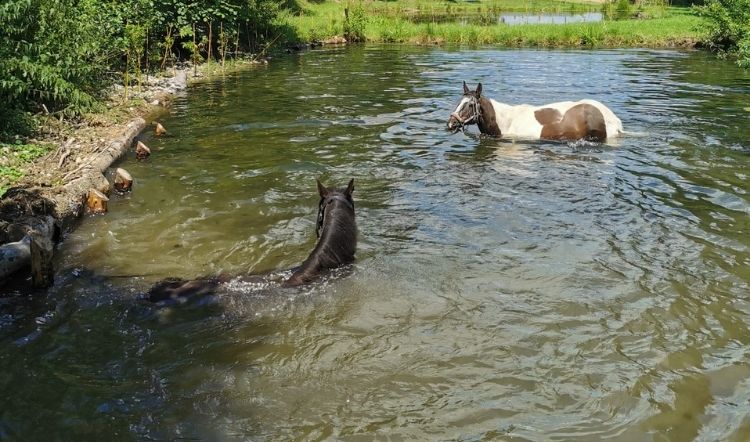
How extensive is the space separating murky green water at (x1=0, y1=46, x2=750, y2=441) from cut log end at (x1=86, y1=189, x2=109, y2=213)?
8.3 inches

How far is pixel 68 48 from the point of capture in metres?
12.4

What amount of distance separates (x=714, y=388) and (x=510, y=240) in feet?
10.9

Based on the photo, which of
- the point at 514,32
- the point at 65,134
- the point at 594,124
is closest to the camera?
the point at 65,134

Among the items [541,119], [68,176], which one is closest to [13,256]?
[68,176]

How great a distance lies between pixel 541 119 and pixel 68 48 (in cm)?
1009

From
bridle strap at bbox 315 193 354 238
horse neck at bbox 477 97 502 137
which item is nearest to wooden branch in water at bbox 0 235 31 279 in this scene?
bridle strap at bbox 315 193 354 238

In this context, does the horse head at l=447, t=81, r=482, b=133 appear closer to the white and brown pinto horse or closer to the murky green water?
the white and brown pinto horse

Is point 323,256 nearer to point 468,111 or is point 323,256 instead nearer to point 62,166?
point 62,166

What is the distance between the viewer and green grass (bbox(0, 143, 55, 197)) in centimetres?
863

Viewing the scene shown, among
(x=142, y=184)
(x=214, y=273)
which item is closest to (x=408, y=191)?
(x=214, y=273)

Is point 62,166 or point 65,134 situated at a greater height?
point 65,134

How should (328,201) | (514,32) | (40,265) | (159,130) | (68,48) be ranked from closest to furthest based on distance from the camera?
1. (40,265)
2. (328,201)
3. (68,48)
4. (159,130)
5. (514,32)

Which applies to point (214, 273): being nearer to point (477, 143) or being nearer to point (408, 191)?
point (408, 191)

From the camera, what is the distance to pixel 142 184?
10.2 meters
